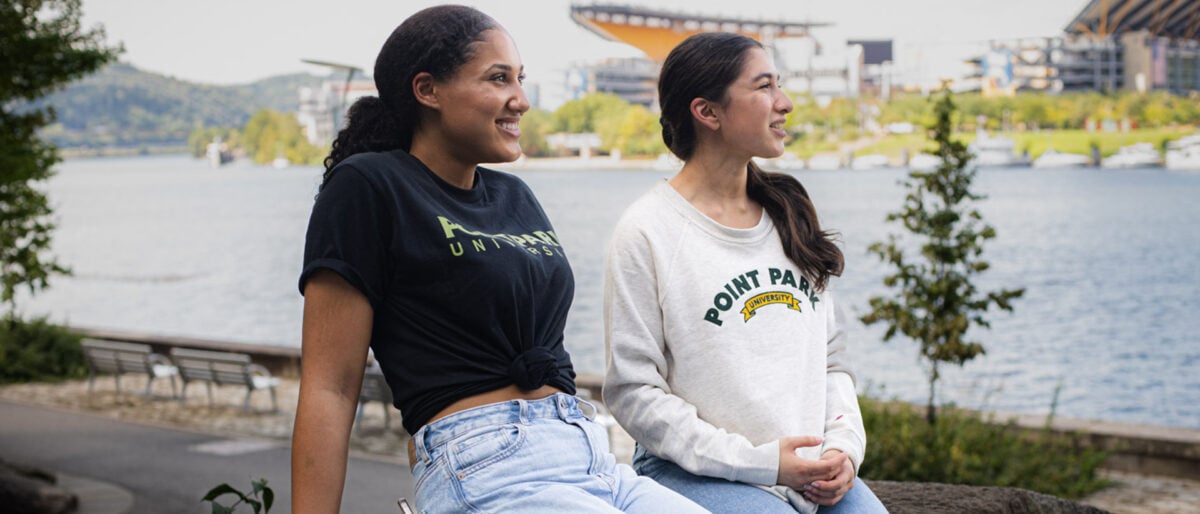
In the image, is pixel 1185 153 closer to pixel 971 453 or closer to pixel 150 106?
pixel 150 106

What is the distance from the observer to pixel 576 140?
295 feet

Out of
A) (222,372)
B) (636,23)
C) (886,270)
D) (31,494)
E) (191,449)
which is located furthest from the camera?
(636,23)

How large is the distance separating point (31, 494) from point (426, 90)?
20.6ft

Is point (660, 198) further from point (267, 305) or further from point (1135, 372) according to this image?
point (267, 305)

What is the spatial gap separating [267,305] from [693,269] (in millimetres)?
67492

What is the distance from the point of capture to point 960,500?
111 inches

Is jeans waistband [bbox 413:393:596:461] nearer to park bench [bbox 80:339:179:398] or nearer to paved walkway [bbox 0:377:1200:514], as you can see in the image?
paved walkway [bbox 0:377:1200:514]

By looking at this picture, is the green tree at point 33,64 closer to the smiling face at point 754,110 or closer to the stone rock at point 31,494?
the stone rock at point 31,494

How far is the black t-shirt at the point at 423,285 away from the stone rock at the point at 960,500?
1124 millimetres

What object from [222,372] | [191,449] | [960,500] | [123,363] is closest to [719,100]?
[960,500]

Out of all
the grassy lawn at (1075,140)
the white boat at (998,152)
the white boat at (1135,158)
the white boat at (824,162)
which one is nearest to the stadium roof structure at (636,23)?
the white boat at (824,162)

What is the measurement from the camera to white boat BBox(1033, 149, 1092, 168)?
10225cm

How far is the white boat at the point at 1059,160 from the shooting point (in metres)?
102

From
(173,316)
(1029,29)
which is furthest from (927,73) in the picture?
(173,316)
